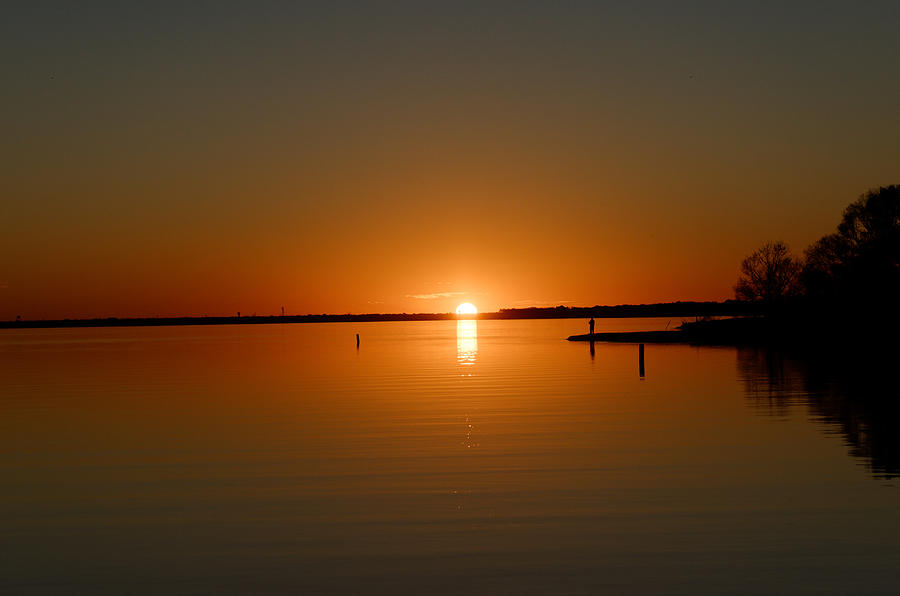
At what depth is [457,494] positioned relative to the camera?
2108 cm

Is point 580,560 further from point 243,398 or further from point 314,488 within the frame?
point 243,398

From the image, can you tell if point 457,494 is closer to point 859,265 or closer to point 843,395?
point 843,395

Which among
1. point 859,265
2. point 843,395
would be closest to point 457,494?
point 843,395

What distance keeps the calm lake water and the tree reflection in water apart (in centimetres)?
24

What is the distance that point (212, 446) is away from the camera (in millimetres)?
29938

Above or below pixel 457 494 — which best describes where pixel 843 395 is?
above

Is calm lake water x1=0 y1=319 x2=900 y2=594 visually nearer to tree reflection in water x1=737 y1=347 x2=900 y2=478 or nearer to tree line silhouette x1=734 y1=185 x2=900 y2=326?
tree reflection in water x1=737 y1=347 x2=900 y2=478

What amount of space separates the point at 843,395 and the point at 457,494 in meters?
28.6

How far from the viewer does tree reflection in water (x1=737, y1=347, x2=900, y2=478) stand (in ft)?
89.6

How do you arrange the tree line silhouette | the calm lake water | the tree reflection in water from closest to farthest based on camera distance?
the calm lake water → the tree reflection in water → the tree line silhouette

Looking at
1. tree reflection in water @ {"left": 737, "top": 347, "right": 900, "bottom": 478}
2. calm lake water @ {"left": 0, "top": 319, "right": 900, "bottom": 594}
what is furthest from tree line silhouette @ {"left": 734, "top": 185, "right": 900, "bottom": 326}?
calm lake water @ {"left": 0, "top": 319, "right": 900, "bottom": 594}

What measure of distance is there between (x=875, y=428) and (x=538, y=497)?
53.3 feet

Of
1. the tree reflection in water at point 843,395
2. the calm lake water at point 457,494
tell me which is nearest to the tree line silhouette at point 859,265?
the tree reflection in water at point 843,395

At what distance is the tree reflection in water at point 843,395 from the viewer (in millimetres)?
27314
